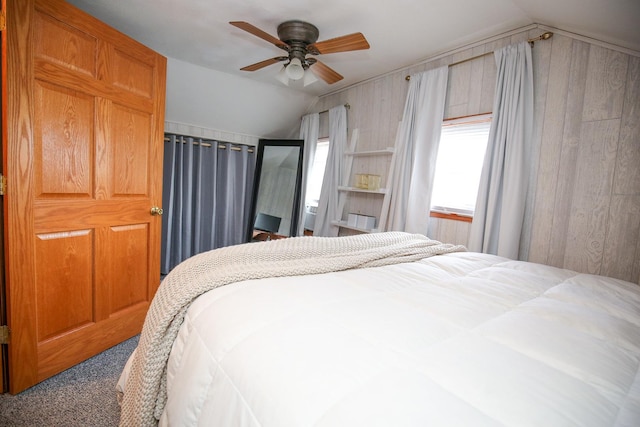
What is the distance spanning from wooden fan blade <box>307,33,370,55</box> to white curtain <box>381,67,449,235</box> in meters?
0.93

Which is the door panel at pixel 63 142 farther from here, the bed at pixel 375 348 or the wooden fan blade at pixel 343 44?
the wooden fan blade at pixel 343 44

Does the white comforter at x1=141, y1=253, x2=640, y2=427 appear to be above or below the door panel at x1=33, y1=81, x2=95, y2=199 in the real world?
below

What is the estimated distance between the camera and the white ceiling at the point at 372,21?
5.46ft

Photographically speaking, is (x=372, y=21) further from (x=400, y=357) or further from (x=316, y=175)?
(x=400, y=357)

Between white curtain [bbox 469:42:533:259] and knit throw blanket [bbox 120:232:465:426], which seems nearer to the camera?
knit throw blanket [bbox 120:232:465:426]

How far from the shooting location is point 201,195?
3.73 metres

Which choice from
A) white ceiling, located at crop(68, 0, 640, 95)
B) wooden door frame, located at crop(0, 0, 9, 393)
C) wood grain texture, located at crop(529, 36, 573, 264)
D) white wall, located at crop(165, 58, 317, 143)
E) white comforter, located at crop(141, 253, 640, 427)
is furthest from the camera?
white wall, located at crop(165, 58, 317, 143)

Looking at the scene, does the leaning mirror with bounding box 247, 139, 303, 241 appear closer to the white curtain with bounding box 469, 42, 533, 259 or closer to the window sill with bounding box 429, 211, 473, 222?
the window sill with bounding box 429, 211, 473, 222

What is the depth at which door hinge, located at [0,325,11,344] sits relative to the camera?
1.44 meters

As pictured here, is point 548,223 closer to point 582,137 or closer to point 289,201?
point 582,137

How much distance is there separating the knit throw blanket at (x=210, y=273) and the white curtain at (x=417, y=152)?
117cm

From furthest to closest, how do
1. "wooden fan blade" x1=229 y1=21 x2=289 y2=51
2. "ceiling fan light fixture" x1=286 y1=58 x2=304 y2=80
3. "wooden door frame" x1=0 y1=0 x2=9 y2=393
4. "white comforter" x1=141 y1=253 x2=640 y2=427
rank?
"ceiling fan light fixture" x1=286 y1=58 x2=304 y2=80, "wooden fan blade" x1=229 y1=21 x2=289 y2=51, "wooden door frame" x1=0 y1=0 x2=9 y2=393, "white comforter" x1=141 y1=253 x2=640 y2=427

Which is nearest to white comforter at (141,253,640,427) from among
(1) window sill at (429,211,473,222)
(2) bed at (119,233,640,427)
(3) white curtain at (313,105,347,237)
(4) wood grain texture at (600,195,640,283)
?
(2) bed at (119,233,640,427)

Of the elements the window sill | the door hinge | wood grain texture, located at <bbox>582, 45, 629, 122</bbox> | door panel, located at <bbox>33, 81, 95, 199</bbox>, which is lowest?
the door hinge
